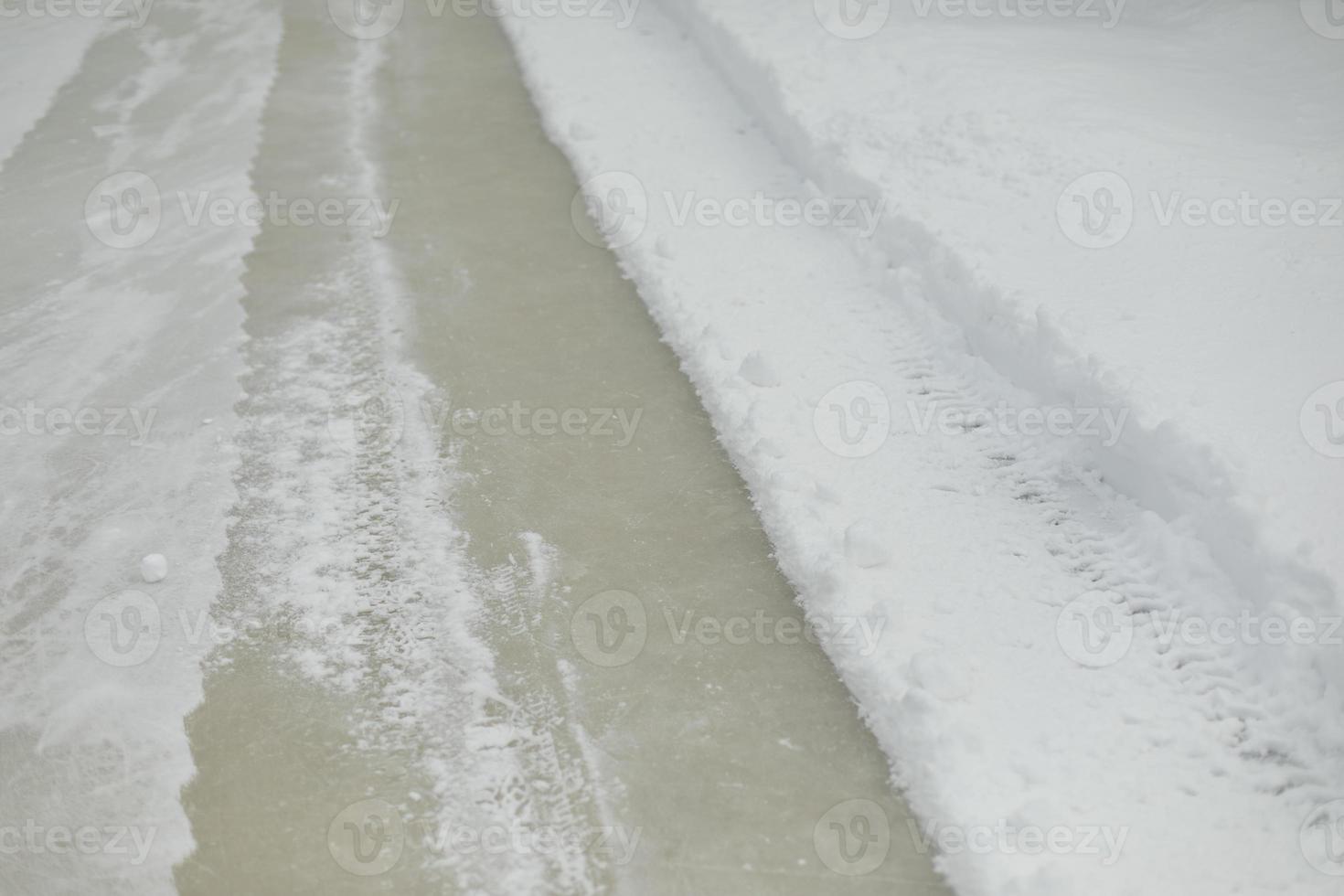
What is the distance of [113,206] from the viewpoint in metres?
6.24

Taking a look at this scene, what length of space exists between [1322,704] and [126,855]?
3.23 metres

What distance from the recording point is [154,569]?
12.2 feet

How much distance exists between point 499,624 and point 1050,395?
2.31 meters

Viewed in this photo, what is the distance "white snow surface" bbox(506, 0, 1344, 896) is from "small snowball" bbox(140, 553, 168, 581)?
209cm

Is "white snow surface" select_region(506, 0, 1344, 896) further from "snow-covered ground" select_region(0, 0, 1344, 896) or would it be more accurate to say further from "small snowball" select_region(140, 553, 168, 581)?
"small snowball" select_region(140, 553, 168, 581)

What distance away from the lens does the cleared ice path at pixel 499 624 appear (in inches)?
113

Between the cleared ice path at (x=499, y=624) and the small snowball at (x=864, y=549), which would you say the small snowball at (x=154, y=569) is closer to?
the cleared ice path at (x=499, y=624)

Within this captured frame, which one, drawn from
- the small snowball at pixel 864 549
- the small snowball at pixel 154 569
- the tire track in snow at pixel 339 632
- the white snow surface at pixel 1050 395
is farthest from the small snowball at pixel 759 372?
the small snowball at pixel 154 569

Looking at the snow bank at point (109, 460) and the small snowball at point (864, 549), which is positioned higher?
the small snowball at point (864, 549)

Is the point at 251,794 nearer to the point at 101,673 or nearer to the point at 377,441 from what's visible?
the point at 101,673

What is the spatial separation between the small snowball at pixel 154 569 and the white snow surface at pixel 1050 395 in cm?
209

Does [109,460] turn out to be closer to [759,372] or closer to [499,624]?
[499,624]

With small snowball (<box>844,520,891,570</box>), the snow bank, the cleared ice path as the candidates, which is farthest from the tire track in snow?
small snowball (<box>844,520,891,570</box>)

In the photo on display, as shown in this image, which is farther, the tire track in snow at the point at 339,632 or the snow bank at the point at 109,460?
the snow bank at the point at 109,460
